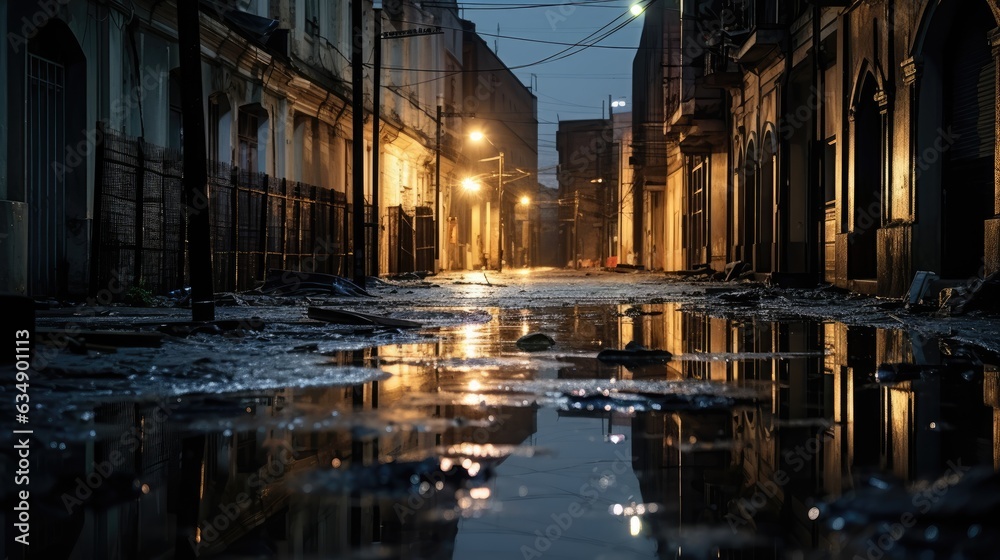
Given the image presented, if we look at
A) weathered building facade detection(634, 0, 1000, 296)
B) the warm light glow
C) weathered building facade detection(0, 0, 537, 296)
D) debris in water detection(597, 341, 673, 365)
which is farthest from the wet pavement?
weathered building facade detection(0, 0, 537, 296)

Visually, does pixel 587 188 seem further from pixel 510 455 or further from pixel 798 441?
pixel 510 455

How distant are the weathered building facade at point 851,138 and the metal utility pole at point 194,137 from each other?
7755 millimetres

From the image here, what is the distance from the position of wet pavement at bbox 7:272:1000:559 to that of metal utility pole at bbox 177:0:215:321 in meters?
1.73

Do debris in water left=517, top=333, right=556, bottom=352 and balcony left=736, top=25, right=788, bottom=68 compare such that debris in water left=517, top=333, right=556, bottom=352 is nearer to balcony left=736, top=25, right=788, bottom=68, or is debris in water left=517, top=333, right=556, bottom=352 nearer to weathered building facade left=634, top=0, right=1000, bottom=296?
weathered building facade left=634, top=0, right=1000, bottom=296

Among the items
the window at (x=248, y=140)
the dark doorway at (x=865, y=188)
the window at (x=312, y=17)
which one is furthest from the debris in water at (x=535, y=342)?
the window at (x=312, y=17)

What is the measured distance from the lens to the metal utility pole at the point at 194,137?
7531mm

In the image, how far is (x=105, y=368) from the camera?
15.7 feet

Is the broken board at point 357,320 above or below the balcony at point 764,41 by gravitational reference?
below

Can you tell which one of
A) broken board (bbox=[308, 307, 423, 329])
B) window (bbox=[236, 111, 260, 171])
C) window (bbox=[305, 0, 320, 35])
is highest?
window (bbox=[305, 0, 320, 35])

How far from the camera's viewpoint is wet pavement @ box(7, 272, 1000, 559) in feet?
6.51

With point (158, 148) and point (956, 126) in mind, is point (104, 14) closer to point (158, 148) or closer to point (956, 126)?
point (158, 148)

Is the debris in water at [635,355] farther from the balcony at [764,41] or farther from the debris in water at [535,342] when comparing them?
the balcony at [764,41]

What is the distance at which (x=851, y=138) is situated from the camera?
15.4 meters

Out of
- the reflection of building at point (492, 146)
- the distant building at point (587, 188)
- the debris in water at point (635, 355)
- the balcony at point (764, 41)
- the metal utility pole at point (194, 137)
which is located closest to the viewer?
the debris in water at point (635, 355)
